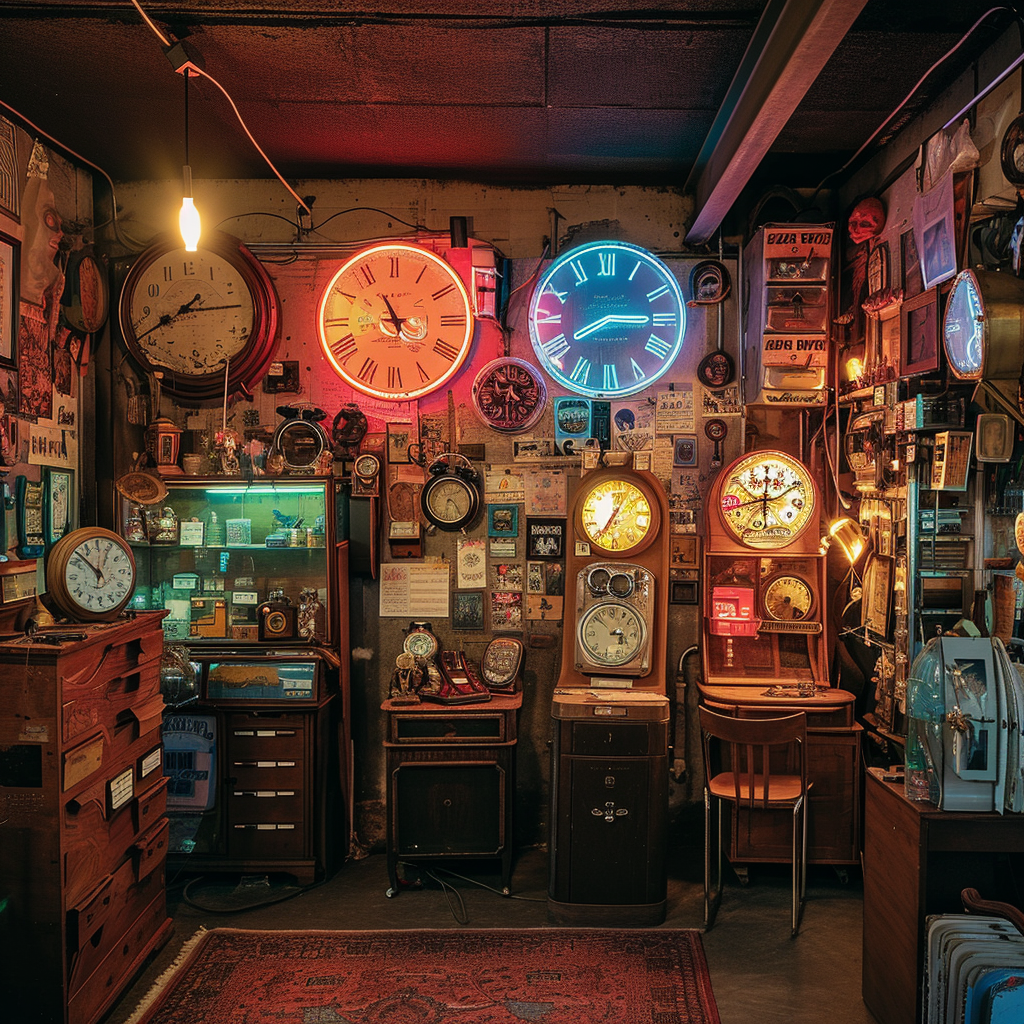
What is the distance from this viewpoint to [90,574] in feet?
11.0

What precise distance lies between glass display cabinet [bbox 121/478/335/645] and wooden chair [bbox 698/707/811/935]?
209 centimetres

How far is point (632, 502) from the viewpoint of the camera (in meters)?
4.31

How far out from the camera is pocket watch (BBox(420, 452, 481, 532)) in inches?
187

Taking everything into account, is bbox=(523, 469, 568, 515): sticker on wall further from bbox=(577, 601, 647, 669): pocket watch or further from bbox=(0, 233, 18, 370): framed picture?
bbox=(0, 233, 18, 370): framed picture

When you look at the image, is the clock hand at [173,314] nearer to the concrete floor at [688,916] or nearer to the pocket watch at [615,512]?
the pocket watch at [615,512]

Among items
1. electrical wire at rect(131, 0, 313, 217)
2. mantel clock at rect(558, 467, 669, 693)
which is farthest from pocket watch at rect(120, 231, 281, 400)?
mantel clock at rect(558, 467, 669, 693)

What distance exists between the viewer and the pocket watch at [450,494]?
15.6ft

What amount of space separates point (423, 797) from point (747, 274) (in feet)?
11.1

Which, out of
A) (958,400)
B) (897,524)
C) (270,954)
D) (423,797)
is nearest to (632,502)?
(897,524)

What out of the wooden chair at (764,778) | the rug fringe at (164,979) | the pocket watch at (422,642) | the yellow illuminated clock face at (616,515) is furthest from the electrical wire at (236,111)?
the rug fringe at (164,979)

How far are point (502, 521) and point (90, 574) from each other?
7.32ft

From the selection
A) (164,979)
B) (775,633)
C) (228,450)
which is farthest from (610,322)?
(164,979)

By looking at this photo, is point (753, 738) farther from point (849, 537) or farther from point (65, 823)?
point (65, 823)

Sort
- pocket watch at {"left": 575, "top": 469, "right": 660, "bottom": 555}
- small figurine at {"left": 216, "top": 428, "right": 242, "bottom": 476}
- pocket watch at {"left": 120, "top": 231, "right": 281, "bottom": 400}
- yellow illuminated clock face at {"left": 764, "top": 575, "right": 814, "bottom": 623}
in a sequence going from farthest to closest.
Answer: pocket watch at {"left": 120, "top": 231, "right": 281, "bottom": 400} → small figurine at {"left": 216, "top": 428, "right": 242, "bottom": 476} → yellow illuminated clock face at {"left": 764, "top": 575, "right": 814, "bottom": 623} → pocket watch at {"left": 575, "top": 469, "right": 660, "bottom": 555}
